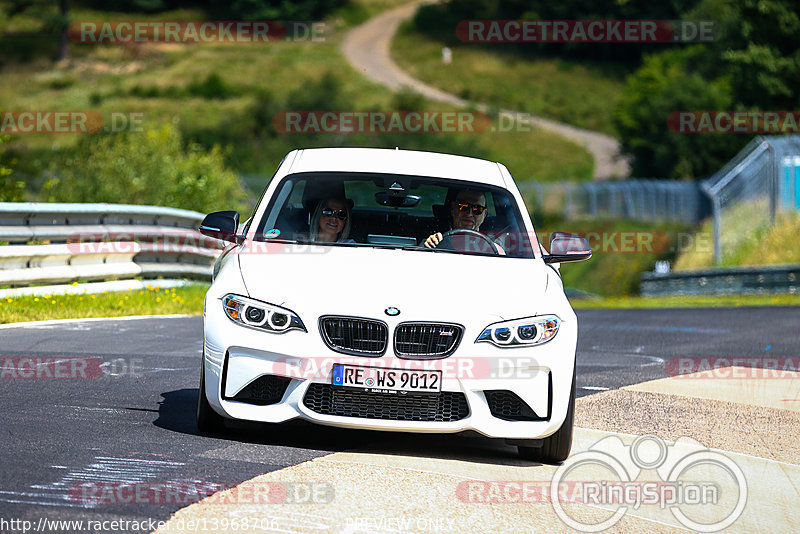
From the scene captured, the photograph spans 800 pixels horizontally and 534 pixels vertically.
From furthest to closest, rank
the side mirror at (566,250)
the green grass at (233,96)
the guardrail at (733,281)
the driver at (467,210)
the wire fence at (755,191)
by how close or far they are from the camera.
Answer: the green grass at (233,96), the wire fence at (755,191), the guardrail at (733,281), the driver at (467,210), the side mirror at (566,250)

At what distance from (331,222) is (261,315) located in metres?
1.35

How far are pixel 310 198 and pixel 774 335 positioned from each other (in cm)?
989

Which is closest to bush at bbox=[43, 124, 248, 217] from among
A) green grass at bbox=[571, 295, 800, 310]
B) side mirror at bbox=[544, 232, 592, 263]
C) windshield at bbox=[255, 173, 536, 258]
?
green grass at bbox=[571, 295, 800, 310]

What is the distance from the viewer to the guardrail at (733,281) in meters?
26.8

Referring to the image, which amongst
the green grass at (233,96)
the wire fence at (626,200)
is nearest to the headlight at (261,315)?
the wire fence at (626,200)

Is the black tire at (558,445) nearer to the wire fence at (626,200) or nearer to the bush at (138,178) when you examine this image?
the bush at (138,178)

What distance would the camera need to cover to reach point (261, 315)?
6832 millimetres

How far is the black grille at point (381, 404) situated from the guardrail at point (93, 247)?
28.2ft

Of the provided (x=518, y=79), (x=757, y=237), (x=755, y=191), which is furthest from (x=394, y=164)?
(x=518, y=79)

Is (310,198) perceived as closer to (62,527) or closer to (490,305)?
(490,305)

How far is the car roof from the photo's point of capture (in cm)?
838

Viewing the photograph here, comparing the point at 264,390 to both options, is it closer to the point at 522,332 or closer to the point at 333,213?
the point at 522,332

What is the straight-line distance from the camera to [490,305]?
6.90 m

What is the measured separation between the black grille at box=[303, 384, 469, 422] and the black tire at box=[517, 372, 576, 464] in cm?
55
